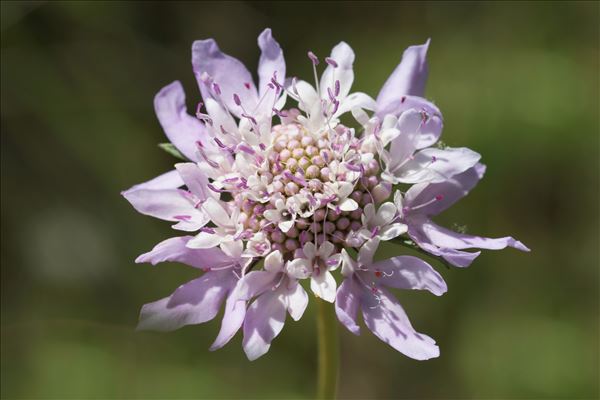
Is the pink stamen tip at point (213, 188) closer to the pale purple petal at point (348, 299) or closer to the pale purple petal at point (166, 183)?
the pale purple petal at point (166, 183)

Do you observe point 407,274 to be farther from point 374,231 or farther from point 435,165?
point 435,165

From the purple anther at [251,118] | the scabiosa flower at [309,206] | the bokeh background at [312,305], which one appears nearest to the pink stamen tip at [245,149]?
the scabiosa flower at [309,206]

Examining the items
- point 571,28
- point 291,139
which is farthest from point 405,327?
point 571,28

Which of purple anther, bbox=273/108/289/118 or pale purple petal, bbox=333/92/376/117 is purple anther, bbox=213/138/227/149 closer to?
purple anther, bbox=273/108/289/118

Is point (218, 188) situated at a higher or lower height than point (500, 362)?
higher

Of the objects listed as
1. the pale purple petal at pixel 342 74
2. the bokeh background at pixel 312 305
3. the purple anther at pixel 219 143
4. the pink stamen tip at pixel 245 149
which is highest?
the pale purple petal at pixel 342 74

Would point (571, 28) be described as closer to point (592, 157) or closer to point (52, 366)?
point (592, 157)

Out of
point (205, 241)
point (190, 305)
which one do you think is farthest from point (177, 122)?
point (190, 305)
